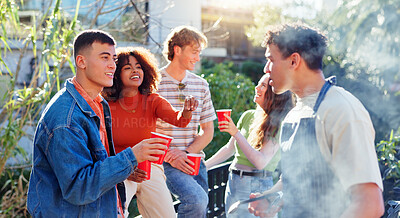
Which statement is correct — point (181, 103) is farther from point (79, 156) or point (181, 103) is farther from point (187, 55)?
A: point (79, 156)

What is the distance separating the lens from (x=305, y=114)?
1888 mm

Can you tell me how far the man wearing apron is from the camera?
1627 mm

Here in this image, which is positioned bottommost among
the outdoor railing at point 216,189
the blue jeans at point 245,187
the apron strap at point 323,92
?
the outdoor railing at point 216,189

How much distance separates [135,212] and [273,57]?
4561 millimetres

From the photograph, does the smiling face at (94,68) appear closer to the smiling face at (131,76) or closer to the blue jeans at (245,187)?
the smiling face at (131,76)

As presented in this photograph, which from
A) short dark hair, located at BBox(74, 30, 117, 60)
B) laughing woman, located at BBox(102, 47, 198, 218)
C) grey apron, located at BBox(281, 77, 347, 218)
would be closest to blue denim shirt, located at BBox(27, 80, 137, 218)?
short dark hair, located at BBox(74, 30, 117, 60)

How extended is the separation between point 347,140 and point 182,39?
6.90 ft

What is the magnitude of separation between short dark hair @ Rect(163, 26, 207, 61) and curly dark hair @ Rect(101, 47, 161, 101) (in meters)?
0.37

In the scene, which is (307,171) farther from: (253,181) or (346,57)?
(346,57)

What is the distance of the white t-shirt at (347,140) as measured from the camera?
1.62 meters

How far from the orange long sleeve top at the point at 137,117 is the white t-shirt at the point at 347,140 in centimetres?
135

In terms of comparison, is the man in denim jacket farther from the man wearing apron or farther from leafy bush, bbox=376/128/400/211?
leafy bush, bbox=376/128/400/211

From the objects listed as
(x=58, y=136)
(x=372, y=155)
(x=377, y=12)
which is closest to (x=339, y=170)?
(x=372, y=155)

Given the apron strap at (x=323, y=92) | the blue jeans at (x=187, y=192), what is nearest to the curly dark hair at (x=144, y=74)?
the blue jeans at (x=187, y=192)
